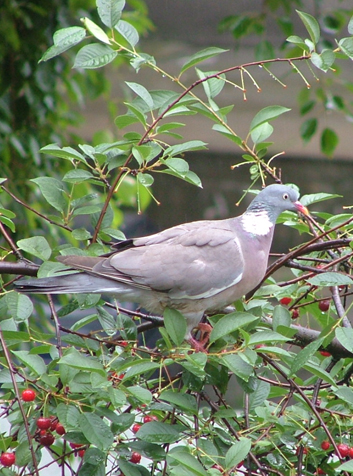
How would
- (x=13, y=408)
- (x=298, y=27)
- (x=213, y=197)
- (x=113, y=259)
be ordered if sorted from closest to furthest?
1. (x=13, y=408)
2. (x=113, y=259)
3. (x=298, y=27)
4. (x=213, y=197)

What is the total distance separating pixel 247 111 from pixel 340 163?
99cm

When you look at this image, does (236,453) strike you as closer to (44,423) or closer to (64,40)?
(44,423)

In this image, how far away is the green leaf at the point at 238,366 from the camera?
100 cm

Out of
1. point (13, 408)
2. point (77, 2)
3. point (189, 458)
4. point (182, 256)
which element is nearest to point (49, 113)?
point (77, 2)

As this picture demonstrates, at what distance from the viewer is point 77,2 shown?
2674 mm

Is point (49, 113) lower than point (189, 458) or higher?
lower

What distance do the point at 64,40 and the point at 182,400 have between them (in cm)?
63

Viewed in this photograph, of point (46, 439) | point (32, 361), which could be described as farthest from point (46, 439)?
point (32, 361)

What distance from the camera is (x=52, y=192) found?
126 centimetres

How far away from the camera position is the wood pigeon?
4.71 feet

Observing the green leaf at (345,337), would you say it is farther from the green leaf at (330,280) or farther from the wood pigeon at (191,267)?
the wood pigeon at (191,267)

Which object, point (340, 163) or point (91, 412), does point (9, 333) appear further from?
point (340, 163)

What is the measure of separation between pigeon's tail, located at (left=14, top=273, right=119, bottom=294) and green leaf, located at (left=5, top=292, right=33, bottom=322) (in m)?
0.02

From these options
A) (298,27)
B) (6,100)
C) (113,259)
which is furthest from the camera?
(298,27)
